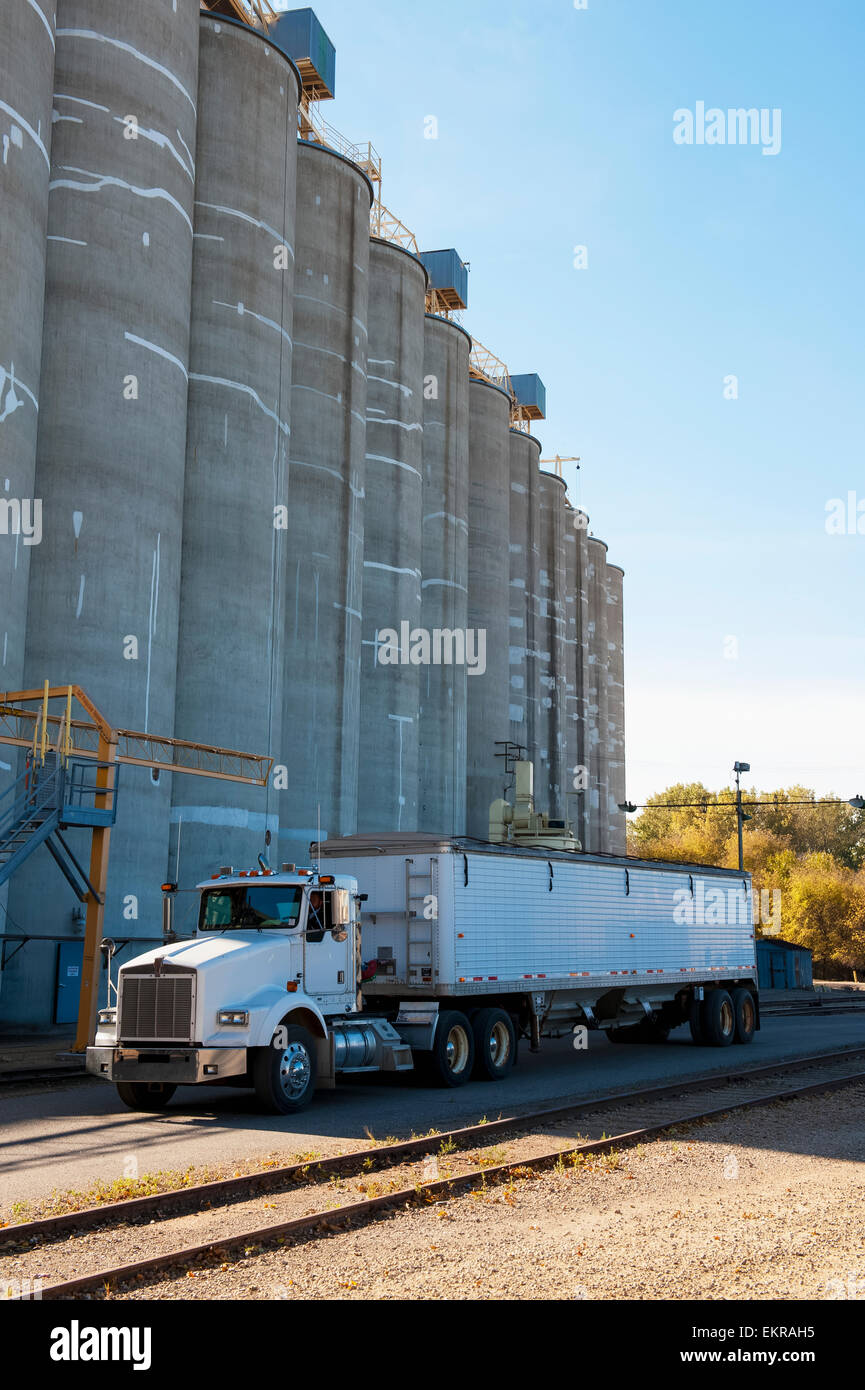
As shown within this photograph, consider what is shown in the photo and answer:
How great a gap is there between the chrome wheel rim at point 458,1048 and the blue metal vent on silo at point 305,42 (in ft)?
137

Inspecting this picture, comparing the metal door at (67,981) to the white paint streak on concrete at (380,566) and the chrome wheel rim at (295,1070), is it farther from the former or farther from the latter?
the white paint streak on concrete at (380,566)

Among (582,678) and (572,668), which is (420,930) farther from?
(582,678)

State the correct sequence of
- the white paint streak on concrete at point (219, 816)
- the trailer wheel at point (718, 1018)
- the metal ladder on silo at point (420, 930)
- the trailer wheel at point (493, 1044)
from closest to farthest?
the metal ladder on silo at point (420, 930) → the trailer wheel at point (493, 1044) → the trailer wheel at point (718, 1018) → the white paint streak on concrete at point (219, 816)

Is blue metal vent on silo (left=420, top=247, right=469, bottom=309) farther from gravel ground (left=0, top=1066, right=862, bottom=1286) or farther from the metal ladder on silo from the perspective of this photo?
gravel ground (left=0, top=1066, right=862, bottom=1286)

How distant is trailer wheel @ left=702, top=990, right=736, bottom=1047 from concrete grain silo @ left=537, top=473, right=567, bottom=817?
144ft

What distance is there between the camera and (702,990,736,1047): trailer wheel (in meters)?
26.3

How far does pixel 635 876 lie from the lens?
2412 cm

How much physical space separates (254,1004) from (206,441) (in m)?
24.1

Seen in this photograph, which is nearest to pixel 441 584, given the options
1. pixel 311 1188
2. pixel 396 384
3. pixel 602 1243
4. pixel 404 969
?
pixel 396 384

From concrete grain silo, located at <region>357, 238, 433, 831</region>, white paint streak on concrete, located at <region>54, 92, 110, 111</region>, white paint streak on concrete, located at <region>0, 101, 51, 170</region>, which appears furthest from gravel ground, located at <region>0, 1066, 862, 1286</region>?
concrete grain silo, located at <region>357, 238, 433, 831</region>

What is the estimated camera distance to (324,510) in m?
42.5

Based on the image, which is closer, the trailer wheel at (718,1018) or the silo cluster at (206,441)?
the trailer wheel at (718,1018)

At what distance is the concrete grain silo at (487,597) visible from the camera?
61344 millimetres

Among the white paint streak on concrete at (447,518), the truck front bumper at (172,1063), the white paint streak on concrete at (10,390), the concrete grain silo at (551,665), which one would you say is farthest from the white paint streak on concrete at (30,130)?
the concrete grain silo at (551,665)
